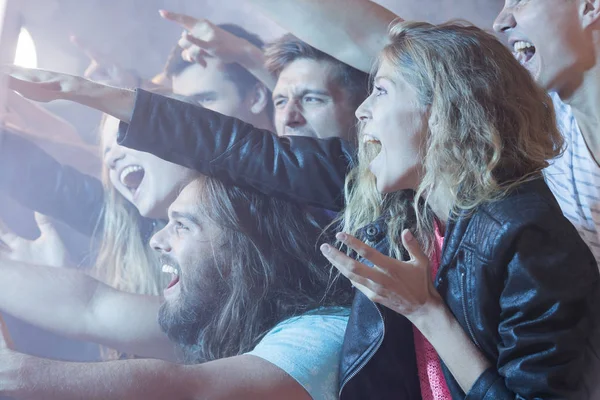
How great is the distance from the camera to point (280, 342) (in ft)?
4.03

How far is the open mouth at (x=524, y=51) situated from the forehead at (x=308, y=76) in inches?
16.5

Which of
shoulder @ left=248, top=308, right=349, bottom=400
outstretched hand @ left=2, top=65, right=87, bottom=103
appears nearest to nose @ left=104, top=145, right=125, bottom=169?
outstretched hand @ left=2, top=65, right=87, bottom=103

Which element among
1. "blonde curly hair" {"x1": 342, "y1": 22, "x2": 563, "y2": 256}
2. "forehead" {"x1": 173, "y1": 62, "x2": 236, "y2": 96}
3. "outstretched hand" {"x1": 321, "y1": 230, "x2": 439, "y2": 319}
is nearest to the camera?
"outstretched hand" {"x1": 321, "y1": 230, "x2": 439, "y2": 319}

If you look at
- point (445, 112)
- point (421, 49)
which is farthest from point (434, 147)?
point (421, 49)

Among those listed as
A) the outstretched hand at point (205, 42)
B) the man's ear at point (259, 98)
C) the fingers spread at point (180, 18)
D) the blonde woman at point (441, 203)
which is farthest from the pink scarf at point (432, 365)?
the fingers spread at point (180, 18)

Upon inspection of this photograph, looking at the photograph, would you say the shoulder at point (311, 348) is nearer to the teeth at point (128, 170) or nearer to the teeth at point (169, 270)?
the teeth at point (169, 270)

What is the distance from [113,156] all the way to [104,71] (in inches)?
7.3

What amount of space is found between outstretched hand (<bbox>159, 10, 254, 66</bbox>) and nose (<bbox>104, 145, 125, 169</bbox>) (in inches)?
10.2

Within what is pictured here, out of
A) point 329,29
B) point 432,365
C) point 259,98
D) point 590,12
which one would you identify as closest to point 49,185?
point 259,98

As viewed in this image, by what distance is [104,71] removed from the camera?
1.35 meters

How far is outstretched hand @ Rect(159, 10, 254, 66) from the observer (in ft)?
4.63

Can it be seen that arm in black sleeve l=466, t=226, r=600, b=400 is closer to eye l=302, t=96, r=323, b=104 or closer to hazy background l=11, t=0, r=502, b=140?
eye l=302, t=96, r=323, b=104

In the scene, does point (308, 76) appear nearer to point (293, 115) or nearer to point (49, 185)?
point (293, 115)

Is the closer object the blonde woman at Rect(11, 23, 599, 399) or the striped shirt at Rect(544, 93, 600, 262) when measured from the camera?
the blonde woman at Rect(11, 23, 599, 399)
